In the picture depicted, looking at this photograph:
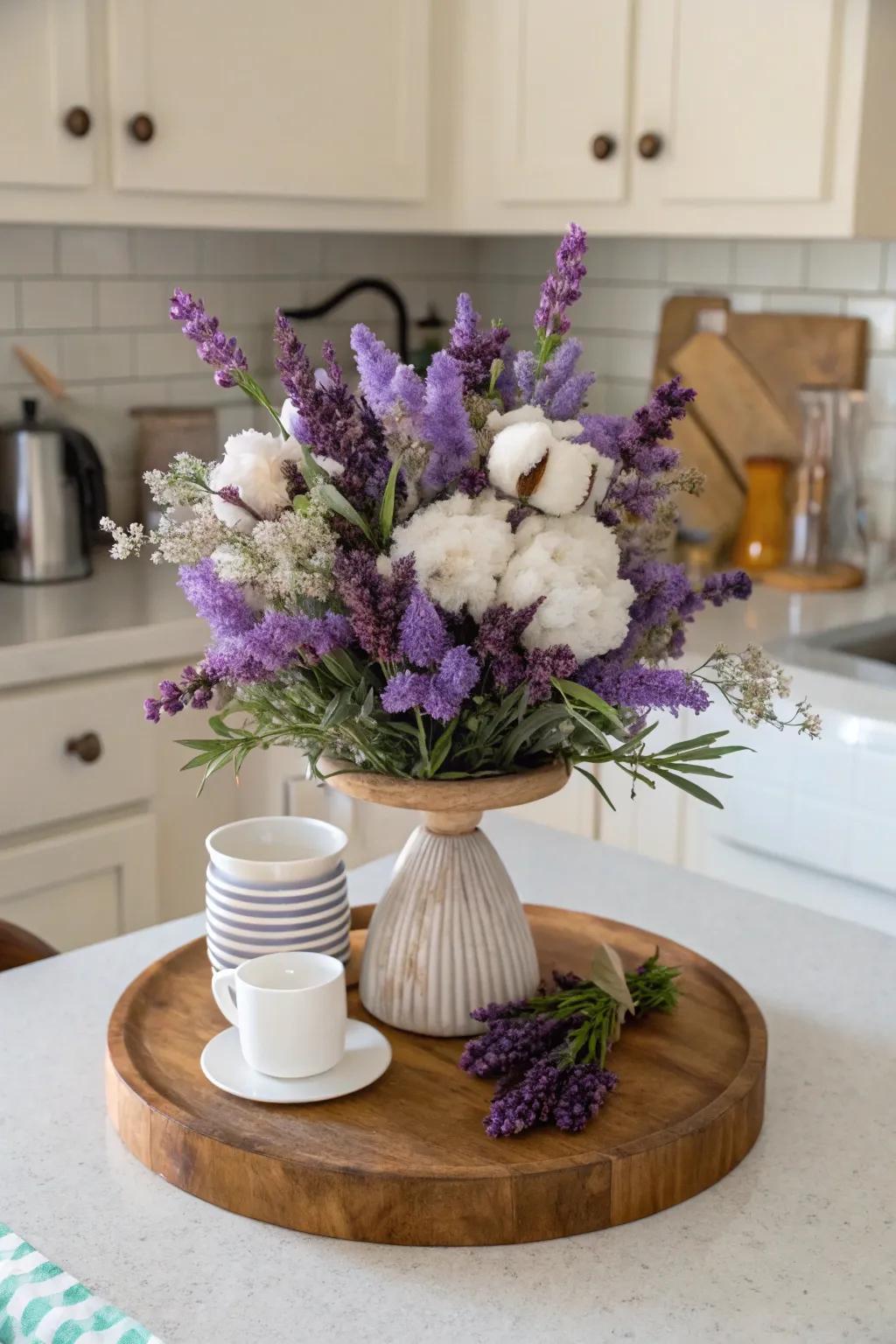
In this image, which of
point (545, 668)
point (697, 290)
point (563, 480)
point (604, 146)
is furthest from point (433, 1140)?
point (697, 290)

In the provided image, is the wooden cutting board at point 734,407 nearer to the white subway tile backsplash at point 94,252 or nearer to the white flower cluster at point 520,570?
the white subway tile backsplash at point 94,252

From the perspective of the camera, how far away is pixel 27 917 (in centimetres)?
217

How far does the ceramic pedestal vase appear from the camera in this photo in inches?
42.6

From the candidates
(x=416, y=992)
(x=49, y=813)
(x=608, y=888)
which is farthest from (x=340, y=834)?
(x=49, y=813)

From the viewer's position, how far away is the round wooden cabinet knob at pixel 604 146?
248 cm

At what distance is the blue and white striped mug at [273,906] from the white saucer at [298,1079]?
65mm

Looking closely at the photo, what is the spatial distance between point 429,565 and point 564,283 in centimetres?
22

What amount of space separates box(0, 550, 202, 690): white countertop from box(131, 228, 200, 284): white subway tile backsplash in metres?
0.65

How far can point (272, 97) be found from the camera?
2439mm

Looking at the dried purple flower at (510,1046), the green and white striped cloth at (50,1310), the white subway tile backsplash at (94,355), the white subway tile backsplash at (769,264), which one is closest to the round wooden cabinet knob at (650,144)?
the white subway tile backsplash at (769,264)

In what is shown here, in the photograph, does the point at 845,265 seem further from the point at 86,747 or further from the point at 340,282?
the point at 86,747

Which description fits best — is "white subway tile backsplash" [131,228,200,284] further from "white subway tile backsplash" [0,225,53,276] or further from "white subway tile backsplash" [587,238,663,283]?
"white subway tile backsplash" [587,238,663,283]

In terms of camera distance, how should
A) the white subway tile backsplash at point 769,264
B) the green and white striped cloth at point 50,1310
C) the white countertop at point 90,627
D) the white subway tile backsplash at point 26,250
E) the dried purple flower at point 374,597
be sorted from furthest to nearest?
the white subway tile backsplash at point 769,264 < the white subway tile backsplash at point 26,250 < the white countertop at point 90,627 < the dried purple flower at point 374,597 < the green and white striped cloth at point 50,1310

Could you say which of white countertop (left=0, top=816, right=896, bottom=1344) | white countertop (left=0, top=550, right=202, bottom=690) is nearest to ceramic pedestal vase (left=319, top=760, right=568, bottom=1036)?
white countertop (left=0, top=816, right=896, bottom=1344)
